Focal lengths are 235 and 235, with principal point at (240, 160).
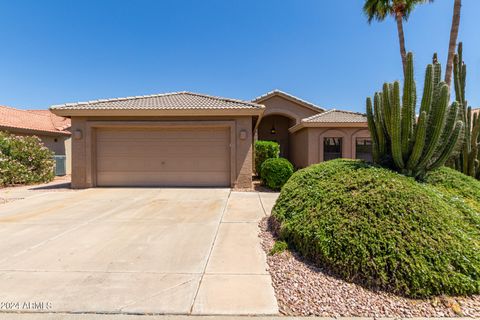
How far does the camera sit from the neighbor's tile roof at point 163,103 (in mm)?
9922

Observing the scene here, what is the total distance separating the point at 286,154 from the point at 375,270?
1605 centimetres

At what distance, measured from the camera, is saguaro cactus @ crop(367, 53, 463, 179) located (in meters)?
4.71

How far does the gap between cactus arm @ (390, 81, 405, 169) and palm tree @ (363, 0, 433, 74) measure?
9.48 m

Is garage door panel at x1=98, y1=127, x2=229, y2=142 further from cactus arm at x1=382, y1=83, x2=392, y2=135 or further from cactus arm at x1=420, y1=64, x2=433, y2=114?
cactus arm at x1=420, y1=64, x2=433, y2=114

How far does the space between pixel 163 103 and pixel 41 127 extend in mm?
11942

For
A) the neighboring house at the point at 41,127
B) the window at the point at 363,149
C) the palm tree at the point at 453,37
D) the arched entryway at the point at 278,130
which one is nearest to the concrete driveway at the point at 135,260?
the palm tree at the point at 453,37

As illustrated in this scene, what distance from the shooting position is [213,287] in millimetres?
2998

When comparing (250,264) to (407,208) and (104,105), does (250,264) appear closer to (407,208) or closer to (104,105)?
(407,208)

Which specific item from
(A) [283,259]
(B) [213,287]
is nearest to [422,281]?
(A) [283,259]

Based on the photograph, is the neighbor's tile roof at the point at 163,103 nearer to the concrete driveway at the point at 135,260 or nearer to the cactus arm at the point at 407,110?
the concrete driveway at the point at 135,260

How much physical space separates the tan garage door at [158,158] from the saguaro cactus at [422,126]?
22.3 feet

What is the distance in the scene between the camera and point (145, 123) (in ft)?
33.3

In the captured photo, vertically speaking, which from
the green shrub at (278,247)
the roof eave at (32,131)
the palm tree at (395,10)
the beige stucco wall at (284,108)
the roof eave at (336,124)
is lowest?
the green shrub at (278,247)

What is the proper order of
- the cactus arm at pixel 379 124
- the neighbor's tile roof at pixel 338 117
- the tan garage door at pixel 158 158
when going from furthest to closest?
1. the neighbor's tile roof at pixel 338 117
2. the tan garage door at pixel 158 158
3. the cactus arm at pixel 379 124
